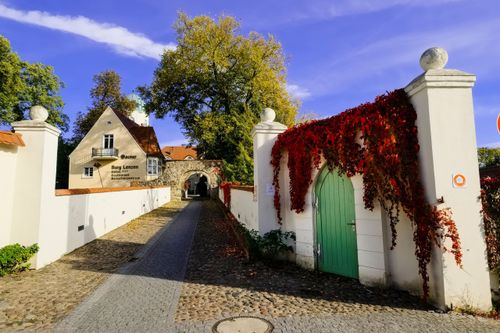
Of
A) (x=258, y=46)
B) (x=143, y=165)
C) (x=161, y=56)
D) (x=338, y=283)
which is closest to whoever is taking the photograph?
(x=338, y=283)

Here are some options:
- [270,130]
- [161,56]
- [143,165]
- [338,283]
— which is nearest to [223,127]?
[161,56]

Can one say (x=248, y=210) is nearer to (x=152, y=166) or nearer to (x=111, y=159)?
(x=152, y=166)

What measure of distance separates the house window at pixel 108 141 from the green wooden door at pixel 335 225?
3200 cm

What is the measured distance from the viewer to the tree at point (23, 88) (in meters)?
25.9

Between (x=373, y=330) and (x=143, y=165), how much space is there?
32.7 m

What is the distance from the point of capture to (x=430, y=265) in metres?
4.47

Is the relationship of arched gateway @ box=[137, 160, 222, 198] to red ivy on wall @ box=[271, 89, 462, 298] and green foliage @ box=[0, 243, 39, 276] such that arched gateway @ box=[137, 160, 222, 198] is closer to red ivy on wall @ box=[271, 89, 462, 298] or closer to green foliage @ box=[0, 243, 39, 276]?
green foliage @ box=[0, 243, 39, 276]

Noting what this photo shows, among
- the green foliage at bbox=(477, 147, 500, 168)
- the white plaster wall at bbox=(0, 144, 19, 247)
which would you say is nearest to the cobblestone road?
the white plaster wall at bbox=(0, 144, 19, 247)

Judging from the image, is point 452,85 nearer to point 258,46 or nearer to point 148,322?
point 148,322

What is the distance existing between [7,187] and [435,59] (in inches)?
323

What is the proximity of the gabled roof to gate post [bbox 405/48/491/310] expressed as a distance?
3277cm

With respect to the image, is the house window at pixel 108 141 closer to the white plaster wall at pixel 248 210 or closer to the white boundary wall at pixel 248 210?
the white boundary wall at pixel 248 210

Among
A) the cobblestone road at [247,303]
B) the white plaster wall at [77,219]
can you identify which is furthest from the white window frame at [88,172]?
the cobblestone road at [247,303]

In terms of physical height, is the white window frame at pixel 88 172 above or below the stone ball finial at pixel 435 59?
above
